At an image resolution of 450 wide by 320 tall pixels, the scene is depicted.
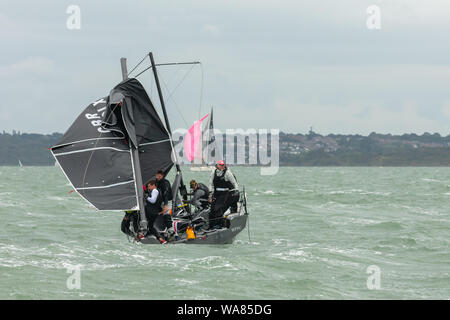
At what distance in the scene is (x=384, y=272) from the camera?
1488 centimetres

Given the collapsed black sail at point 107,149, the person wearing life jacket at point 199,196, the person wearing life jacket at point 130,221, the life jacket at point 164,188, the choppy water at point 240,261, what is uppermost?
the collapsed black sail at point 107,149

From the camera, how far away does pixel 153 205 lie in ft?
54.6

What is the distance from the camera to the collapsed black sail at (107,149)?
53.5 ft

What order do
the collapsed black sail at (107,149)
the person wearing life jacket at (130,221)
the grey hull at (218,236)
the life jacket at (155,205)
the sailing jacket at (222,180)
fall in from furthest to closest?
the sailing jacket at (222,180), the person wearing life jacket at (130,221), the grey hull at (218,236), the life jacket at (155,205), the collapsed black sail at (107,149)

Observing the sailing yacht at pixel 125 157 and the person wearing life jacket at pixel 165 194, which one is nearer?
the sailing yacht at pixel 125 157

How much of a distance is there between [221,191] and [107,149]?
9.63ft

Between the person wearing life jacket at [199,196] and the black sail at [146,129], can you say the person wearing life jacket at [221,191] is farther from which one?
the black sail at [146,129]

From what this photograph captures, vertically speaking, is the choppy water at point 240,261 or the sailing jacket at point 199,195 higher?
the sailing jacket at point 199,195

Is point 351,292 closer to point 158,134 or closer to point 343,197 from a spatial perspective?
point 158,134

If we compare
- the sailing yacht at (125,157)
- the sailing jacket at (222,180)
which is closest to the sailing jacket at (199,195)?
the sailing yacht at (125,157)

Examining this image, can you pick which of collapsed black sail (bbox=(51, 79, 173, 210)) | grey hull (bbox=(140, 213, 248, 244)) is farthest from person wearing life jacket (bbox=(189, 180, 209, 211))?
collapsed black sail (bbox=(51, 79, 173, 210))

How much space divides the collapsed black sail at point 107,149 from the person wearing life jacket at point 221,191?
1.87 m

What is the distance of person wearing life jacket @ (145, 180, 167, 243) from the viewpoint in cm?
1648

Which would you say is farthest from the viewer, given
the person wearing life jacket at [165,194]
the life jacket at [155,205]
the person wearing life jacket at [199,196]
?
the person wearing life jacket at [199,196]
